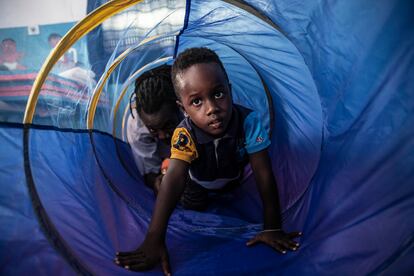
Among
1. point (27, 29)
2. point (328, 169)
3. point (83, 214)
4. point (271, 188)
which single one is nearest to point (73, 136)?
point (83, 214)

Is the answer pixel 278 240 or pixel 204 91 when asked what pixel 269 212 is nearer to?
pixel 278 240

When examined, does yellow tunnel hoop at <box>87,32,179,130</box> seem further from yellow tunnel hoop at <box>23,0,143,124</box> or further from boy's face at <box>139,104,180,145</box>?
yellow tunnel hoop at <box>23,0,143,124</box>

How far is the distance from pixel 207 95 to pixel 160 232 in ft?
1.77

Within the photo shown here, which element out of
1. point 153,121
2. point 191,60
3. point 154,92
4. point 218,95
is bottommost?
point 153,121

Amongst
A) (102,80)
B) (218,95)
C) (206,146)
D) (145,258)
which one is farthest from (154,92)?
(145,258)

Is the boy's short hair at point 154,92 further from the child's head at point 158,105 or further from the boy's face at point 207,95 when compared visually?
the boy's face at point 207,95

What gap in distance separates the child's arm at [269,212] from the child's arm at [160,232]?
305mm

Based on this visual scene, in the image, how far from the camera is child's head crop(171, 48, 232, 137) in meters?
1.45

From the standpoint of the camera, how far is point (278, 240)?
1423 mm

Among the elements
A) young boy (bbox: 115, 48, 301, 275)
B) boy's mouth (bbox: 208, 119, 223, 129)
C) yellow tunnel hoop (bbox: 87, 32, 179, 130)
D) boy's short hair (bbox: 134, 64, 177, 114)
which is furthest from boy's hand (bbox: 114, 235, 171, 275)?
yellow tunnel hoop (bbox: 87, 32, 179, 130)

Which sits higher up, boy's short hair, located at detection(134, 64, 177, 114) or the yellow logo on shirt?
boy's short hair, located at detection(134, 64, 177, 114)

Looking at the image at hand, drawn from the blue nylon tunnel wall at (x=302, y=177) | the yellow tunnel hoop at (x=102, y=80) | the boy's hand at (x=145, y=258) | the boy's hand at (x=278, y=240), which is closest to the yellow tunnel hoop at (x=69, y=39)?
the blue nylon tunnel wall at (x=302, y=177)

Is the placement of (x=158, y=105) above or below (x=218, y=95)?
below

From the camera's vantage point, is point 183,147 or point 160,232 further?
point 183,147
